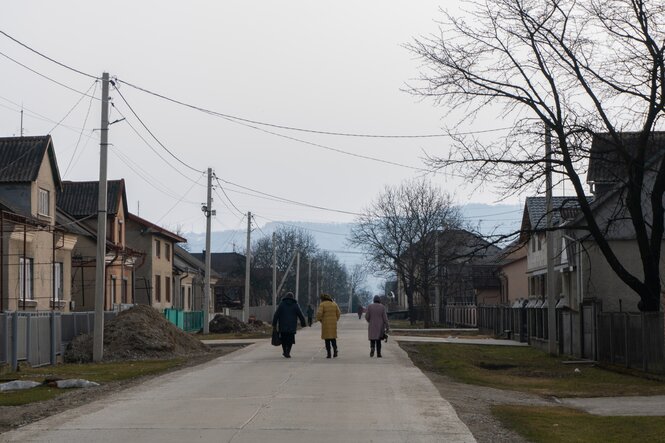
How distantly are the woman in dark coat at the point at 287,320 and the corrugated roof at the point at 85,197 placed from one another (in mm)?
27558

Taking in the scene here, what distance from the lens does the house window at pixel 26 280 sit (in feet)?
108

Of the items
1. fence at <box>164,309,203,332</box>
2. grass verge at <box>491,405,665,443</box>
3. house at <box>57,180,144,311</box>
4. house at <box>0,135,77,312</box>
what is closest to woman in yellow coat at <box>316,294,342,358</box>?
grass verge at <box>491,405,665,443</box>

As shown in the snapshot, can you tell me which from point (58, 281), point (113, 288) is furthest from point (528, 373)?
point (113, 288)

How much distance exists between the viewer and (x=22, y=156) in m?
35.7

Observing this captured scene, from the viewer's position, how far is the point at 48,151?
3675cm

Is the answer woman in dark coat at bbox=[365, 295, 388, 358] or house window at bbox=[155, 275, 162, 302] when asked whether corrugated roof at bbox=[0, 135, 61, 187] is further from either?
house window at bbox=[155, 275, 162, 302]

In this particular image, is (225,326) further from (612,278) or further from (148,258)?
(612,278)

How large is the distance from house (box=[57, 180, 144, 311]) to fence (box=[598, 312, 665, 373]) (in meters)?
27.0

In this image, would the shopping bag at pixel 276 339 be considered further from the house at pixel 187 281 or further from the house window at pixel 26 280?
the house at pixel 187 281

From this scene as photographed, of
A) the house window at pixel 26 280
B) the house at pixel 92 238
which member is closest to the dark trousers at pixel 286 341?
the house window at pixel 26 280

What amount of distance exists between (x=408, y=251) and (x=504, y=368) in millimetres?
42374

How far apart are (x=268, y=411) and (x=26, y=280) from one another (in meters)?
23.3

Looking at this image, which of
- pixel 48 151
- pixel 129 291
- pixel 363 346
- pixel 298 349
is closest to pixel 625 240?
pixel 363 346

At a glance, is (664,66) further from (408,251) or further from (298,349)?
(408,251)
